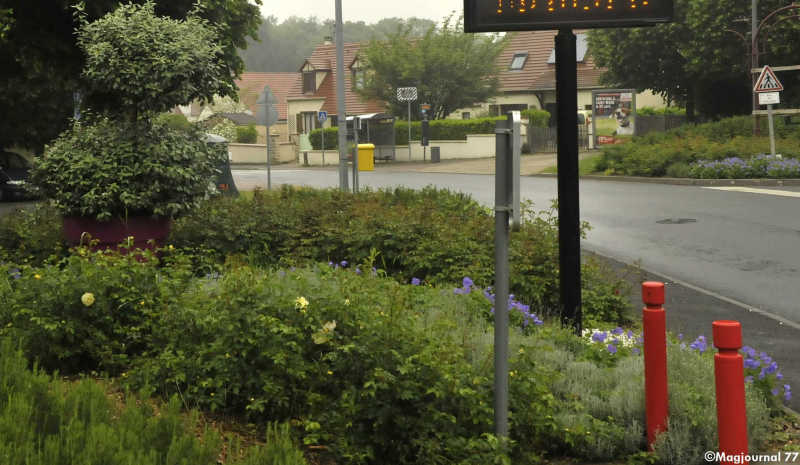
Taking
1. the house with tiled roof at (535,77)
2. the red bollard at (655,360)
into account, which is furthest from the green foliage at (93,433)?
the house with tiled roof at (535,77)

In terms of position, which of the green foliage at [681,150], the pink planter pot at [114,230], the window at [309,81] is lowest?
the pink planter pot at [114,230]

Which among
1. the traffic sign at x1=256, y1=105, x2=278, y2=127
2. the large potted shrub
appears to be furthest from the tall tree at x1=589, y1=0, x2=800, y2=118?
the large potted shrub

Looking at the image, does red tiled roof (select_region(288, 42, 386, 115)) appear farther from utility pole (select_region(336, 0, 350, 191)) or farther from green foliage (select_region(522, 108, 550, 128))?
utility pole (select_region(336, 0, 350, 191))

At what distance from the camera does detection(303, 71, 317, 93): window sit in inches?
2590

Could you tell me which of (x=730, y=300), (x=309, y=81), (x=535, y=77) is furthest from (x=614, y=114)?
(x=309, y=81)

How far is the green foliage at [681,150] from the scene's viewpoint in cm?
2584

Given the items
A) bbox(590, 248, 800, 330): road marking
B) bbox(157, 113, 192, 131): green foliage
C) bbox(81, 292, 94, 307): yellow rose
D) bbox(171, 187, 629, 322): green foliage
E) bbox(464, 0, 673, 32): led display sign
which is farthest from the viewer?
bbox(157, 113, 192, 131): green foliage

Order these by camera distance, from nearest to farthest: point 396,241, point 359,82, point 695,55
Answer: point 396,241 → point 695,55 → point 359,82

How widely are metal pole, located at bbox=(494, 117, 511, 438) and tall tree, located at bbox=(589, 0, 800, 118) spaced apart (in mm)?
33531

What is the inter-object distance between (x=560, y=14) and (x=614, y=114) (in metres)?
28.9

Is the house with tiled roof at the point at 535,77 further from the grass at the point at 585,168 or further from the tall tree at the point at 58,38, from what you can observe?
the tall tree at the point at 58,38

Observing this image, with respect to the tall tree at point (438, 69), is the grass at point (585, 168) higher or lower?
lower

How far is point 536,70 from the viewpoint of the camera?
5641 centimetres

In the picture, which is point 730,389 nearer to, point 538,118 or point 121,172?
point 121,172
